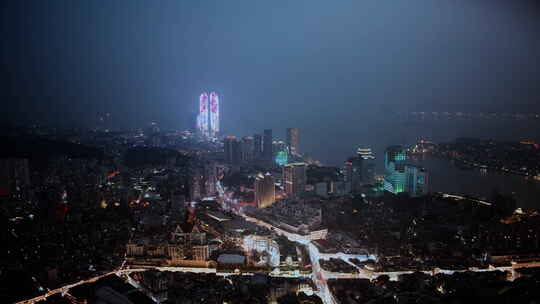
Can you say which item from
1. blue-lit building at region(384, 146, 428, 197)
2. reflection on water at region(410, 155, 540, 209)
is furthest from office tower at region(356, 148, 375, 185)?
reflection on water at region(410, 155, 540, 209)

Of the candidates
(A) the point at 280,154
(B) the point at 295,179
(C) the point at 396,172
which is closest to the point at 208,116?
(A) the point at 280,154

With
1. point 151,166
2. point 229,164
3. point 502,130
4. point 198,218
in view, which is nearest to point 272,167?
point 229,164

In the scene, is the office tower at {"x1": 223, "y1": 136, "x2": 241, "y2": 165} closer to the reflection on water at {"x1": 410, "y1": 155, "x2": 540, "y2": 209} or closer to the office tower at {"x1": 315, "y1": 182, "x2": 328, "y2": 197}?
the office tower at {"x1": 315, "y1": 182, "x2": 328, "y2": 197}

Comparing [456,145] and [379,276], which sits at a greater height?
[456,145]

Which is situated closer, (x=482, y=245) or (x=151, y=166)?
(x=482, y=245)

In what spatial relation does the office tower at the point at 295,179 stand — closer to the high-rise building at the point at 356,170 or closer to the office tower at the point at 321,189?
the office tower at the point at 321,189

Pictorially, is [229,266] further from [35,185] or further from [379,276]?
[35,185]
